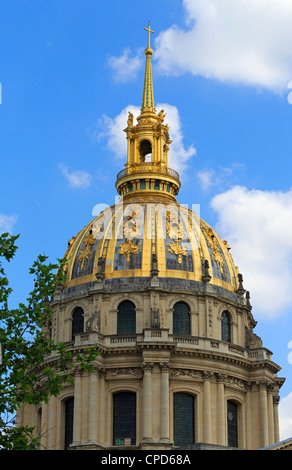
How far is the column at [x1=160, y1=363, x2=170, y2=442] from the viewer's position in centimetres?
7434

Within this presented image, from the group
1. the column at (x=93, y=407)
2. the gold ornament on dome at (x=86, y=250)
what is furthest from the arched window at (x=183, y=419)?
the gold ornament on dome at (x=86, y=250)

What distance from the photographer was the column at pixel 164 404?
2927 inches

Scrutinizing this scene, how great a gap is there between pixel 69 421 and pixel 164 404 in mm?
8308

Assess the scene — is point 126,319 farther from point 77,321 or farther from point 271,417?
point 271,417

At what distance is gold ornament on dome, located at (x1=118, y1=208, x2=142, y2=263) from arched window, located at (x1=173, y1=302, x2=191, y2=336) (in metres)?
5.63

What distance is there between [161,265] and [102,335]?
786 cm

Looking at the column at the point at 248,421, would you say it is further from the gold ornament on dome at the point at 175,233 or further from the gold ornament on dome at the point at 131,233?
the gold ornament on dome at the point at 131,233

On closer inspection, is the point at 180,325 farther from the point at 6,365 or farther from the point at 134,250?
the point at 6,365

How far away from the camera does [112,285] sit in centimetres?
8106

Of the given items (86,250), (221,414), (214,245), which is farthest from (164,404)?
(214,245)

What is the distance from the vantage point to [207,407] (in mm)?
77000

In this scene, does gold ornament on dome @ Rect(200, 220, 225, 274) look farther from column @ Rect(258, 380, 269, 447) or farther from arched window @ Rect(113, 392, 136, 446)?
arched window @ Rect(113, 392, 136, 446)
